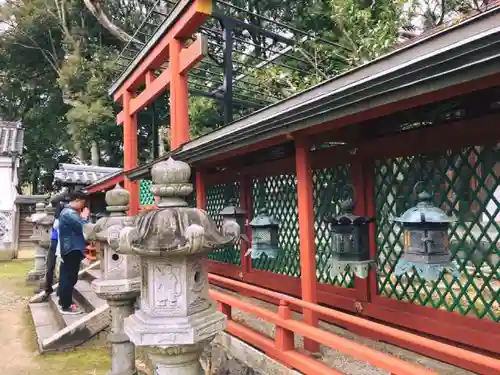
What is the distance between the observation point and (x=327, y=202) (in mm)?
4969

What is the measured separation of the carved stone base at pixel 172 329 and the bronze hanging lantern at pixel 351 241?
1475mm

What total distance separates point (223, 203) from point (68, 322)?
3199mm

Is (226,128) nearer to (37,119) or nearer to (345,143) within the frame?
(345,143)

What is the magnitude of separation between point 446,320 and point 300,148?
1.98 m

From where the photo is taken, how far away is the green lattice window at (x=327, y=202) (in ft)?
15.4

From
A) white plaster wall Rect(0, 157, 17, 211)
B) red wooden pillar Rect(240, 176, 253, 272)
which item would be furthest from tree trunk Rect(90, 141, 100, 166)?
red wooden pillar Rect(240, 176, 253, 272)

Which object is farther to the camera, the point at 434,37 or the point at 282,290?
the point at 282,290

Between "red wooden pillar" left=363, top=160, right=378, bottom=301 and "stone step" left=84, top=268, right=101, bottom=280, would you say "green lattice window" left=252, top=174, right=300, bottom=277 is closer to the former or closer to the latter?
"red wooden pillar" left=363, top=160, right=378, bottom=301

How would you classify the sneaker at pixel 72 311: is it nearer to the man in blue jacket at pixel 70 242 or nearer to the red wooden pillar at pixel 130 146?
the man in blue jacket at pixel 70 242

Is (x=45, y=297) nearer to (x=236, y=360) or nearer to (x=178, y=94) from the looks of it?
(x=178, y=94)

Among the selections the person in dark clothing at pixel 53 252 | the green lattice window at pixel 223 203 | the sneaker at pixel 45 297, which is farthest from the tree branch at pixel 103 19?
the green lattice window at pixel 223 203

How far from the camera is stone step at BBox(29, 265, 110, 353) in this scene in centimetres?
618

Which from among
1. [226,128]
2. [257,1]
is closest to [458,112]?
[226,128]

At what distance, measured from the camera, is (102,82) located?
19500 mm
